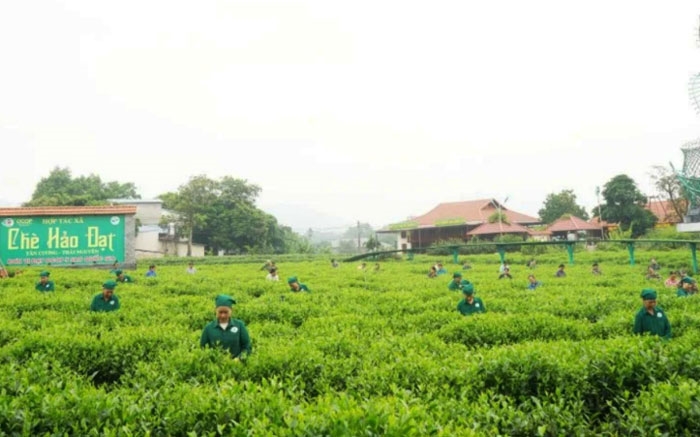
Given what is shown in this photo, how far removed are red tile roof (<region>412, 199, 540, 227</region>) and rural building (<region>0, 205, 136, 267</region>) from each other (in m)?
30.8

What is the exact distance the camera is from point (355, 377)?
223 inches

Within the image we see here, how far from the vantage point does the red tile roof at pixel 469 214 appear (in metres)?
→ 50.2

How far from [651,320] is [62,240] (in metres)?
23.1

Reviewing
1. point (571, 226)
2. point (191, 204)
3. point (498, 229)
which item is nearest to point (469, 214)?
point (498, 229)

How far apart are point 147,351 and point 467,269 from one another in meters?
20.1

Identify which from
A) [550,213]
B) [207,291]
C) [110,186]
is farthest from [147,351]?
[110,186]

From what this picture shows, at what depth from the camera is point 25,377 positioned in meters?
4.69

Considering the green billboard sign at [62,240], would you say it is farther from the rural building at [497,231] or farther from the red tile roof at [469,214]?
the red tile roof at [469,214]

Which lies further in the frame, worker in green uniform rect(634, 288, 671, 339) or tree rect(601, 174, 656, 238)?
tree rect(601, 174, 656, 238)

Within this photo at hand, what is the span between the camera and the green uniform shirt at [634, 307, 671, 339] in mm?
7184

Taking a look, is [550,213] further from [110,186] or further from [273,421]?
[273,421]

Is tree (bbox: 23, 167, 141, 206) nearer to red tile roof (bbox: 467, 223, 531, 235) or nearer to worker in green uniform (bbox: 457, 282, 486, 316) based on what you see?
red tile roof (bbox: 467, 223, 531, 235)

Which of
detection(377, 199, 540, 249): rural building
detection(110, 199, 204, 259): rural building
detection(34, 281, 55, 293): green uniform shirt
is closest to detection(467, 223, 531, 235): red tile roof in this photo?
detection(377, 199, 540, 249): rural building

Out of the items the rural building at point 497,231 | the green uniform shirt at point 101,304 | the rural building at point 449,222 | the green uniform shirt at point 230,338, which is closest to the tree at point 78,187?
the rural building at point 449,222
